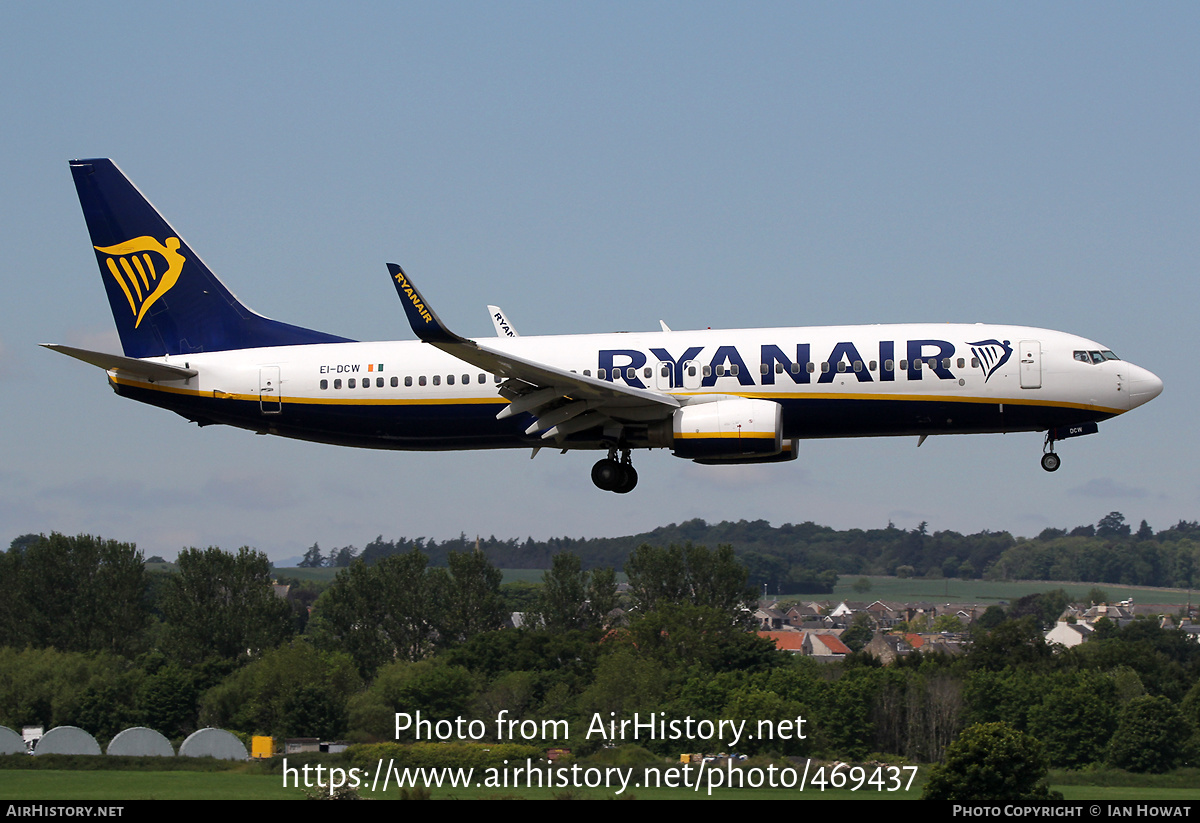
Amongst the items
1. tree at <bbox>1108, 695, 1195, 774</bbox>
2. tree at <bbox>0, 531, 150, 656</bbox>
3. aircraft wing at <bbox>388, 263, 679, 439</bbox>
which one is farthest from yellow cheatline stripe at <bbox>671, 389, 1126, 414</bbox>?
tree at <bbox>0, 531, 150, 656</bbox>

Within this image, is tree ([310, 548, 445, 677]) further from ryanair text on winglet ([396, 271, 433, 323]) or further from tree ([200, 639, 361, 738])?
ryanair text on winglet ([396, 271, 433, 323])

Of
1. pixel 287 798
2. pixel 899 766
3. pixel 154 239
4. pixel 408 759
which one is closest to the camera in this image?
pixel 154 239

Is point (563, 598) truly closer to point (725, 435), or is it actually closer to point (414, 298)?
point (725, 435)

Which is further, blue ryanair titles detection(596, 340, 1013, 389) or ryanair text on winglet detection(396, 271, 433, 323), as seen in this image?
blue ryanair titles detection(596, 340, 1013, 389)

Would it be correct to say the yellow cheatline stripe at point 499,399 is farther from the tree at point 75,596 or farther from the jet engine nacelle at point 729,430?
the tree at point 75,596

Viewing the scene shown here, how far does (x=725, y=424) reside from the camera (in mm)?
37938

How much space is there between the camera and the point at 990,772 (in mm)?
63219

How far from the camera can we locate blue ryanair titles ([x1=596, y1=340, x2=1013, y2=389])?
38.6m

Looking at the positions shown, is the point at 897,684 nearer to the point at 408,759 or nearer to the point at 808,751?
the point at 808,751

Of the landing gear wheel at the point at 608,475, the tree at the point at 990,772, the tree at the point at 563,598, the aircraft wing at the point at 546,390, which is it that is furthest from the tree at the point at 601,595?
the aircraft wing at the point at 546,390

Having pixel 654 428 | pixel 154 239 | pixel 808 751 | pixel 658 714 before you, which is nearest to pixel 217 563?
pixel 658 714

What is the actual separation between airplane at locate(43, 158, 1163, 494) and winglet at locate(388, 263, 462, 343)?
0.05 metres

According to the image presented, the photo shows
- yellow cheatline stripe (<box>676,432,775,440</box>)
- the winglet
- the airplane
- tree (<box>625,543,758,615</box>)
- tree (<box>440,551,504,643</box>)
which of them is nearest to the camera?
the winglet
